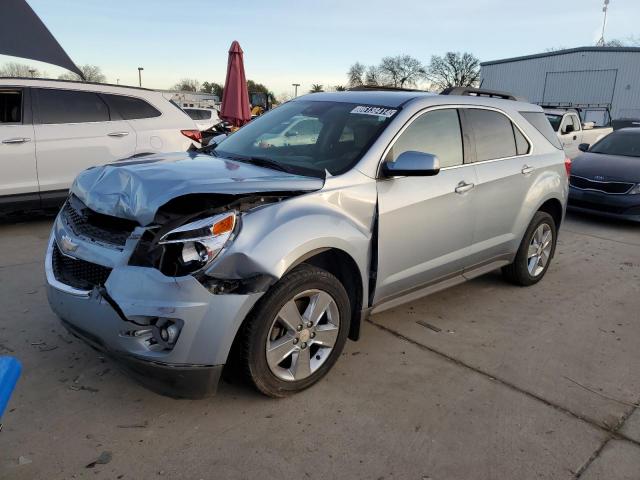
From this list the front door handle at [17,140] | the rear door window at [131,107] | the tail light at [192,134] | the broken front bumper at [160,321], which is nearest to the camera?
the broken front bumper at [160,321]

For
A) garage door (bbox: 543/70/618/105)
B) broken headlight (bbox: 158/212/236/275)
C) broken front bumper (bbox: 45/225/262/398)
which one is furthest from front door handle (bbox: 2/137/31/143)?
garage door (bbox: 543/70/618/105)

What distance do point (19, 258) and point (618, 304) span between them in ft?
19.0

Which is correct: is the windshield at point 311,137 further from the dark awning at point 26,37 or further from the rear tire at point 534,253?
the rear tire at point 534,253

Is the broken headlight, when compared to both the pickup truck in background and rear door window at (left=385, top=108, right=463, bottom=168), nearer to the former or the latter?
rear door window at (left=385, top=108, right=463, bottom=168)

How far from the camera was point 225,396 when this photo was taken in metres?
2.98

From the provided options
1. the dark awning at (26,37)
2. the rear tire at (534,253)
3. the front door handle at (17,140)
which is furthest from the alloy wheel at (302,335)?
the front door handle at (17,140)

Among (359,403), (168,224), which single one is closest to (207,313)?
(168,224)

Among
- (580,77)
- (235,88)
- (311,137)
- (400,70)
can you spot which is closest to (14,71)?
(235,88)

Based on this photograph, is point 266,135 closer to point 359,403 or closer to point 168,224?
point 168,224

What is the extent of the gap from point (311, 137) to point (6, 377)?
2571 millimetres

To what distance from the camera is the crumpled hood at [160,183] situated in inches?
102

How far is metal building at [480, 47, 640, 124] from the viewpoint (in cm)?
3606

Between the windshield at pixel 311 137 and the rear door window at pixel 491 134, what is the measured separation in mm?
942

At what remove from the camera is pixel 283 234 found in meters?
2.68
